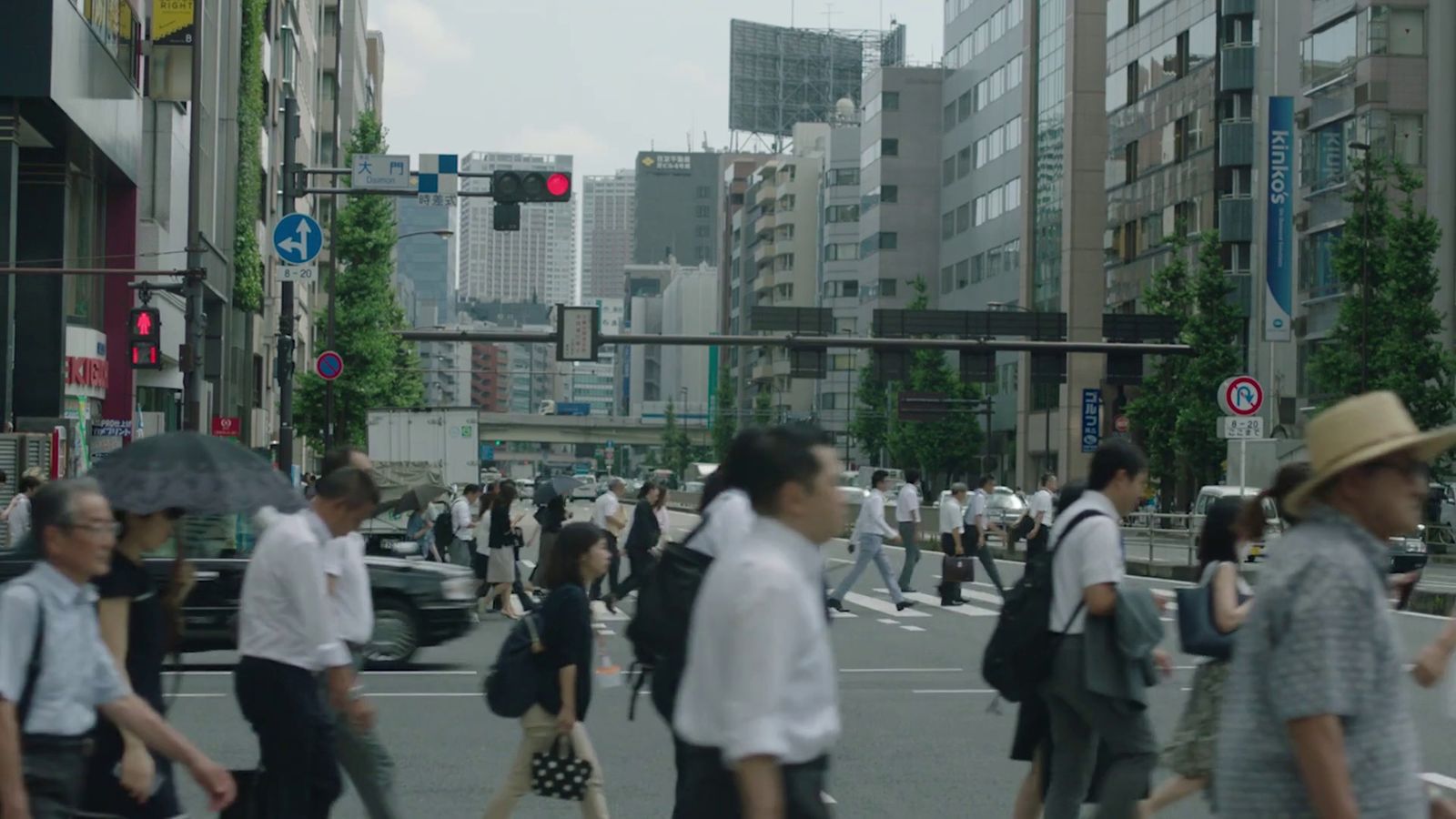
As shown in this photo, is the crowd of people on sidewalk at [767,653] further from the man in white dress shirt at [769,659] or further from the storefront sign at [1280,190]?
the storefront sign at [1280,190]

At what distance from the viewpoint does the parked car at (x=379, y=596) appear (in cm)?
1619

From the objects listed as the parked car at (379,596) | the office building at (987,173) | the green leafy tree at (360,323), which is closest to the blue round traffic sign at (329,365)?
the parked car at (379,596)

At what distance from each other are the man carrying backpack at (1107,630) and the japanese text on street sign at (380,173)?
66.2 feet

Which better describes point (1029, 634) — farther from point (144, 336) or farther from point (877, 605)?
point (144, 336)

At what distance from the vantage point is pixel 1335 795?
147 inches

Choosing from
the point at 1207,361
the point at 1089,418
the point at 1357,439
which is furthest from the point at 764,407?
the point at 1357,439

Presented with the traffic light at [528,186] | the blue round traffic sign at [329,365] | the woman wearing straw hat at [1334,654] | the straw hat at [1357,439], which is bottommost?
the woman wearing straw hat at [1334,654]

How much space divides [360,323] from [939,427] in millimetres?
32306

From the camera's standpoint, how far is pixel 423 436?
156 feet

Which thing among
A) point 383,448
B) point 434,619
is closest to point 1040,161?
point 383,448

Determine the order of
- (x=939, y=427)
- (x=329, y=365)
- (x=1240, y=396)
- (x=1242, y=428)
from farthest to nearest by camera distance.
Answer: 1. (x=939, y=427)
2. (x=329, y=365)
3. (x=1242, y=428)
4. (x=1240, y=396)

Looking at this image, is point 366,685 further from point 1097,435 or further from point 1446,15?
point 1097,435

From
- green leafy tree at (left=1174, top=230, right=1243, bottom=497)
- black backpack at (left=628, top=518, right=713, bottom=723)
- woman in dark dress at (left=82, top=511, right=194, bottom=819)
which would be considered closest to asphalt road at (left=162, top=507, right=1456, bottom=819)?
black backpack at (left=628, top=518, right=713, bottom=723)

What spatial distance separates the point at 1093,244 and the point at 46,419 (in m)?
57.1
